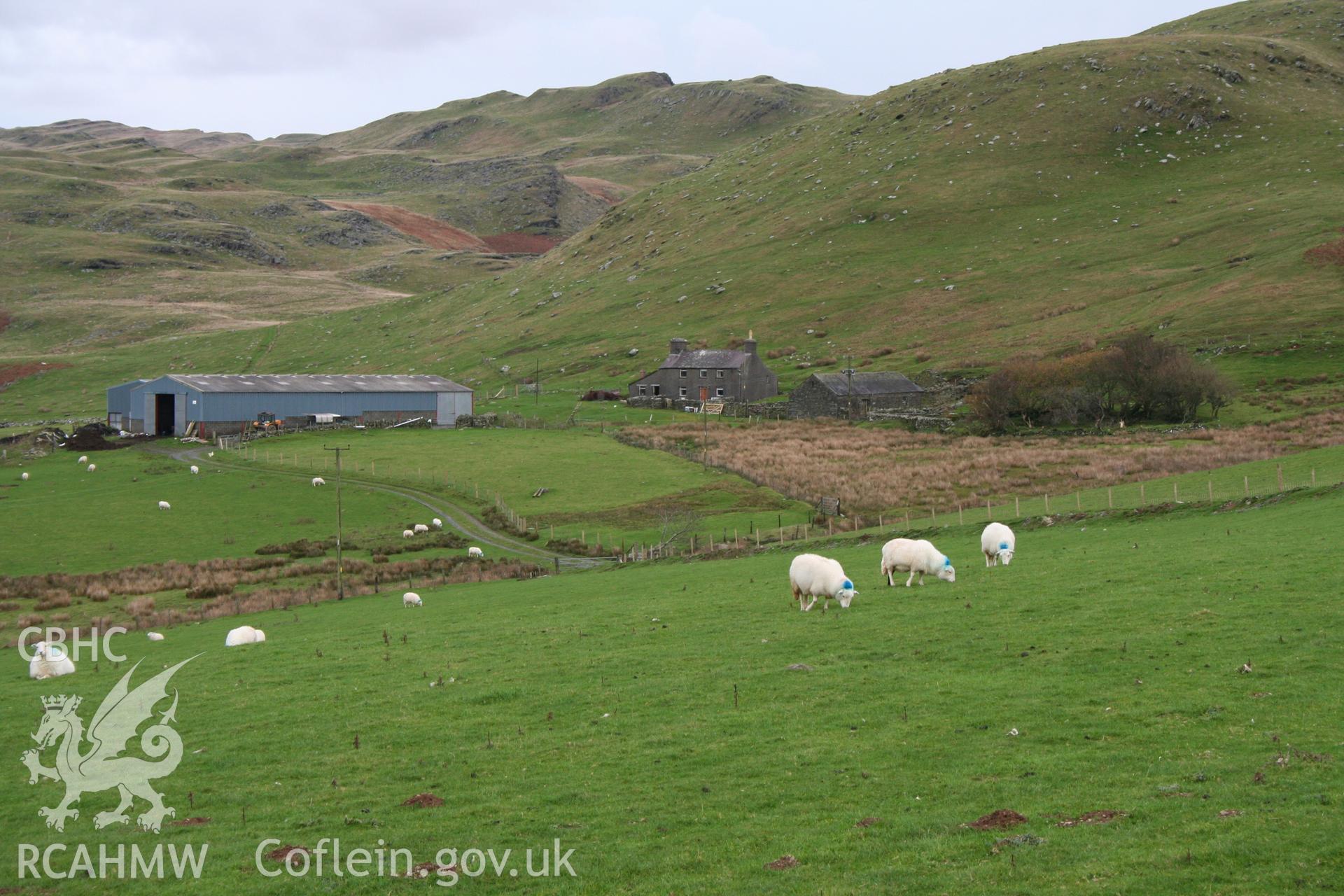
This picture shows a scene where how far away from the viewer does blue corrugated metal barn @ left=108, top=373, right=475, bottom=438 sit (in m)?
99.1

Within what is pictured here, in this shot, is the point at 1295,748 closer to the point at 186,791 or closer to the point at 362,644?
the point at 186,791

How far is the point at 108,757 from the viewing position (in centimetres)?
1827

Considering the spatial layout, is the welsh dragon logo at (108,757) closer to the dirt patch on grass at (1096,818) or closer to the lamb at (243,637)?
the lamb at (243,637)

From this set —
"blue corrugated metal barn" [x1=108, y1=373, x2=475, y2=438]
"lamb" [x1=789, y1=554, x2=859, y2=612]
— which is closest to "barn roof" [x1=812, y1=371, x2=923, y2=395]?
"blue corrugated metal barn" [x1=108, y1=373, x2=475, y2=438]

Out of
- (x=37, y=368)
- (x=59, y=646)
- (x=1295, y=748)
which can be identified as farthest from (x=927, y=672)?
(x=37, y=368)

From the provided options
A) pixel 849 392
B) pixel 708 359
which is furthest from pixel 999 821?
pixel 708 359

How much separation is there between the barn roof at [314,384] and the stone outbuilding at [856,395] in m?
38.6

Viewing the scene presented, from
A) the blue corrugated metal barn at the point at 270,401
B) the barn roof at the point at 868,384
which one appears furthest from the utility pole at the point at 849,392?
the blue corrugated metal barn at the point at 270,401

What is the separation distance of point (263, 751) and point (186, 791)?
6.02ft

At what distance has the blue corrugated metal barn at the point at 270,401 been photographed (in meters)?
99.1

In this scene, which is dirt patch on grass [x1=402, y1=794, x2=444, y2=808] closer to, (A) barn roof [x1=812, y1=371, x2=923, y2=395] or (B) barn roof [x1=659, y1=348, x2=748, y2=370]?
(A) barn roof [x1=812, y1=371, x2=923, y2=395]

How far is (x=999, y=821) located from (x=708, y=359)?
4407 inches

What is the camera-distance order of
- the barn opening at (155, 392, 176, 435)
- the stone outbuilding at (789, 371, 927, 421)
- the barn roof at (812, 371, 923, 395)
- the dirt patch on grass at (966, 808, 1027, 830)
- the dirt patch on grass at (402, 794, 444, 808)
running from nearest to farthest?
the dirt patch on grass at (966, 808, 1027, 830) < the dirt patch on grass at (402, 794, 444, 808) < the barn opening at (155, 392, 176, 435) < the stone outbuilding at (789, 371, 927, 421) < the barn roof at (812, 371, 923, 395)

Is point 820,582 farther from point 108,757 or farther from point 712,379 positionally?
point 712,379
